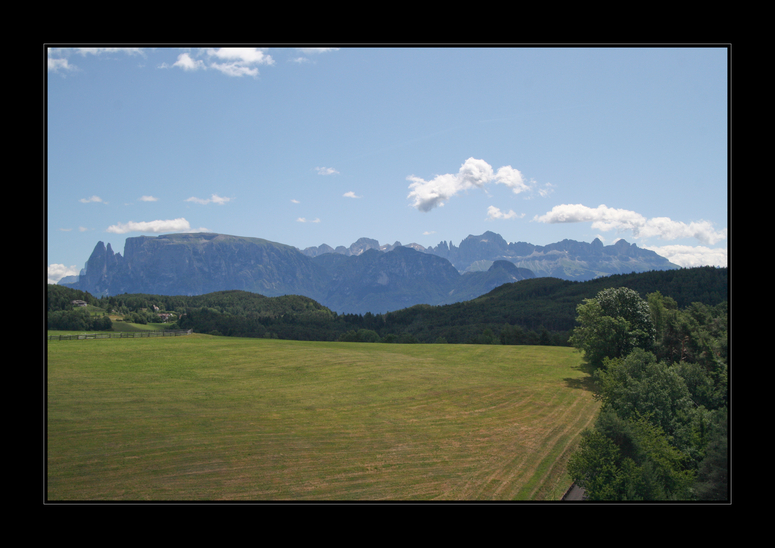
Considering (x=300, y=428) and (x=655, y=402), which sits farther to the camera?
(x=655, y=402)

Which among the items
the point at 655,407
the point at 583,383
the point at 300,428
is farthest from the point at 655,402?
the point at 300,428

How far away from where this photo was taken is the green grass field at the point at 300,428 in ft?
83.2

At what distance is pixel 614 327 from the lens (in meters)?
54.8

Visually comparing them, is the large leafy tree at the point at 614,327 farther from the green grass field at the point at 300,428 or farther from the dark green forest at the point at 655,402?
the green grass field at the point at 300,428

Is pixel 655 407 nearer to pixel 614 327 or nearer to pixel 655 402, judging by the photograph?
pixel 655 402

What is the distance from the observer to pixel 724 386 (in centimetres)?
4072

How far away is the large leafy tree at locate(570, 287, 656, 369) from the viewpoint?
179 ft

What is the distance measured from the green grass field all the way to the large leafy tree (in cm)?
642

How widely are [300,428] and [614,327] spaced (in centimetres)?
4201

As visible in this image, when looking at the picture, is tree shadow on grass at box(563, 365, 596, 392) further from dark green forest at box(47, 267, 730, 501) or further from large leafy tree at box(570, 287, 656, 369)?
large leafy tree at box(570, 287, 656, 369)

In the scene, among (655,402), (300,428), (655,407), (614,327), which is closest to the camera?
(655,407)

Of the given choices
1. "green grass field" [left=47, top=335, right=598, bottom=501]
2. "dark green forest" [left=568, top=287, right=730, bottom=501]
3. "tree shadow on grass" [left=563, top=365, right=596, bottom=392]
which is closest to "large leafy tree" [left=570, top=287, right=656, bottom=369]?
"dark green forest" [left=568, top=287, right=730, bottom=501]
